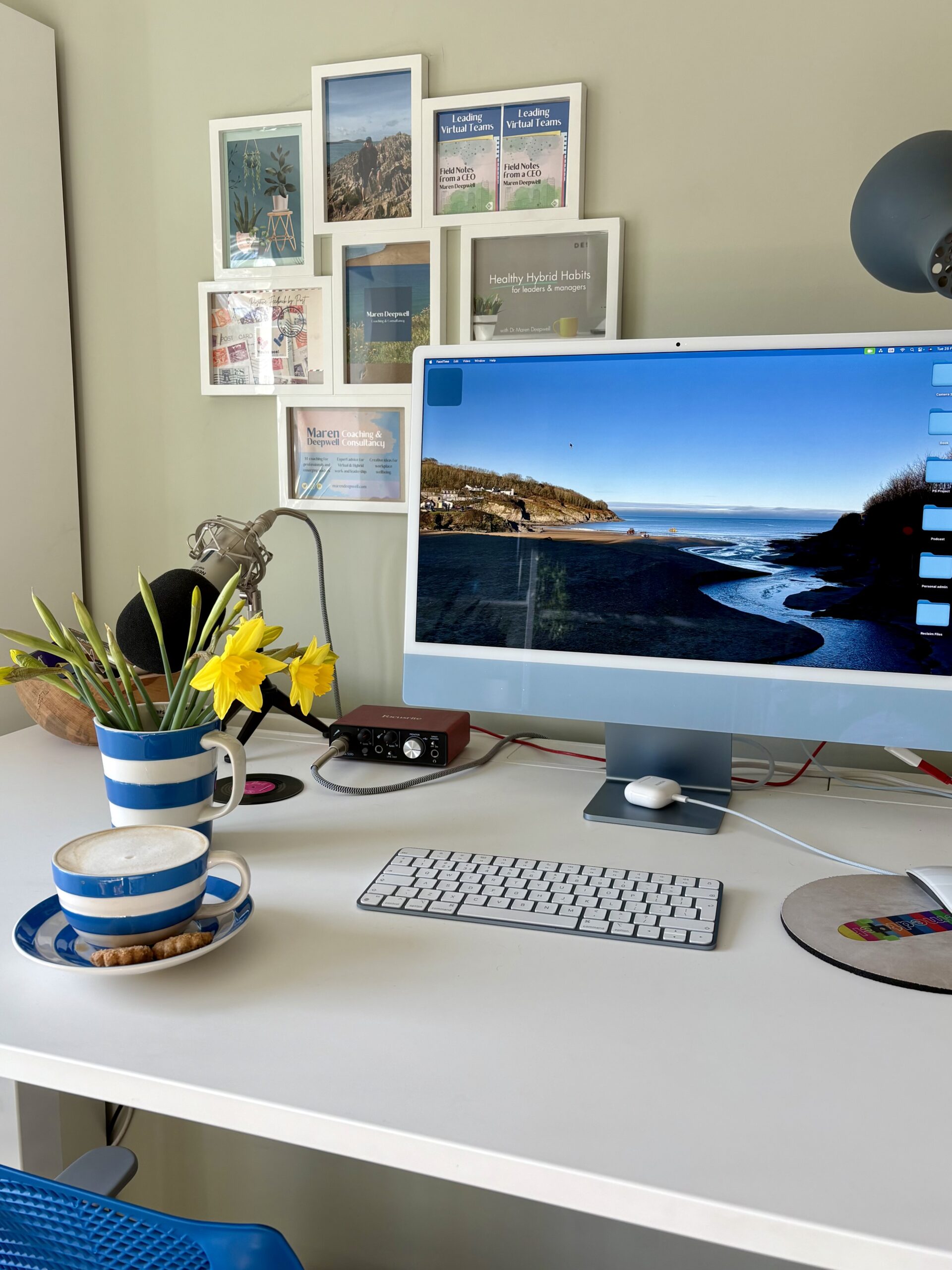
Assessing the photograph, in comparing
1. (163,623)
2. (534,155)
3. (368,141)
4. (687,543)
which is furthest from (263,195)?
(687,543)

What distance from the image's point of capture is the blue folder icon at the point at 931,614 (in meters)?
0.95

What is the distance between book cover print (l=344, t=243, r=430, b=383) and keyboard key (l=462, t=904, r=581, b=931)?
85 cm

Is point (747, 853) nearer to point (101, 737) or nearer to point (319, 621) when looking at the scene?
point (101, 737)

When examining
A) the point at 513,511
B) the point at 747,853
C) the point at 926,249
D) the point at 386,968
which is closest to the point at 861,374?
the point at 926,249

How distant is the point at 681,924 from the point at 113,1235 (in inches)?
17.7

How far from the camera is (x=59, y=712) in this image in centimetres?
129

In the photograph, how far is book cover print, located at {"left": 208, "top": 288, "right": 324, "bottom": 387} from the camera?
4.77 feet

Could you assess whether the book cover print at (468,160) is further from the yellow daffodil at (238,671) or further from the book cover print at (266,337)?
the yellow daffodil at (238,671)

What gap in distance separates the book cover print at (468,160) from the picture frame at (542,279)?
4cm

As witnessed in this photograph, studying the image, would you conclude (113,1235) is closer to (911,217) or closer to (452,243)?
(911,217)

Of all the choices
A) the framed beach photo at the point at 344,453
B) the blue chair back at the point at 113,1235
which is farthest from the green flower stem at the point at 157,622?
the framed beach photo at the point at 344,453

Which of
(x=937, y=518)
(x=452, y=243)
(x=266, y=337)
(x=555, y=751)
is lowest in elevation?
(x=555, y=751)

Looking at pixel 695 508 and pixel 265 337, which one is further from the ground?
pixel 265 337

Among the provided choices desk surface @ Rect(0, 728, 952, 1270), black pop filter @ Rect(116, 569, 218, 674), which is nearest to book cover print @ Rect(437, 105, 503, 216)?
black pop filter @ Rect(116, 569, 218, 674)
